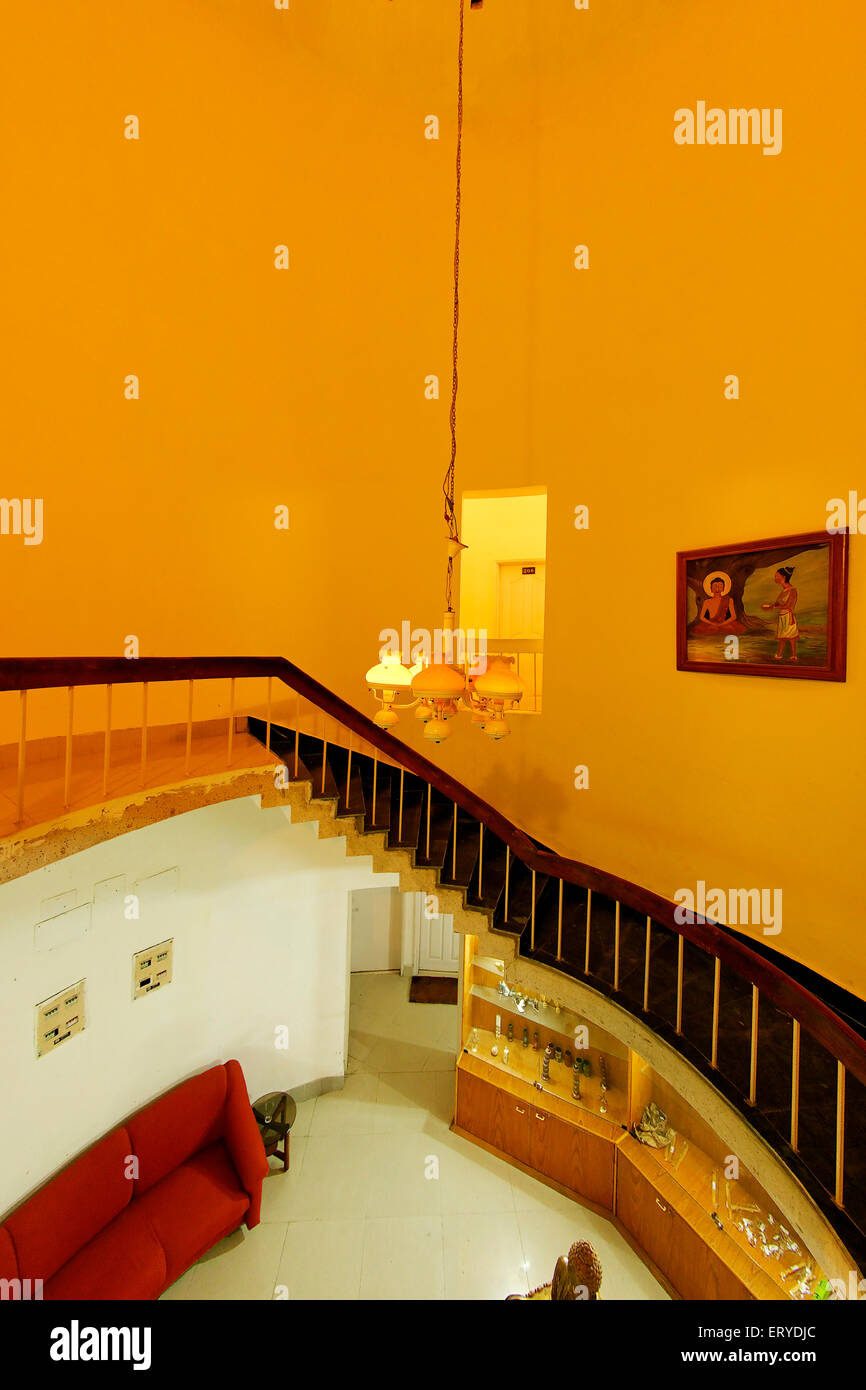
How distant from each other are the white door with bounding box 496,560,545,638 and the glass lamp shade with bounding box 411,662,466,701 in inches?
166

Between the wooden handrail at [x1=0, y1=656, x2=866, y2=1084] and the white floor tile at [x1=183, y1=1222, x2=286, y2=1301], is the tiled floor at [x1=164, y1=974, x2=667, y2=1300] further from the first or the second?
the wooden handrail at [x1=0, y1=656, x2=866, y2=1084]

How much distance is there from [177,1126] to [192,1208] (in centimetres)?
52

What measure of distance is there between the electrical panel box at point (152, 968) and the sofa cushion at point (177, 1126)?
2.68 feet

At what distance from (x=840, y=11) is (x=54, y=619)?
6102mm

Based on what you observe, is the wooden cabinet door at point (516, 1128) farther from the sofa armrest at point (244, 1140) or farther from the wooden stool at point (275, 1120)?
the sofa armrest at point (244, 1140)

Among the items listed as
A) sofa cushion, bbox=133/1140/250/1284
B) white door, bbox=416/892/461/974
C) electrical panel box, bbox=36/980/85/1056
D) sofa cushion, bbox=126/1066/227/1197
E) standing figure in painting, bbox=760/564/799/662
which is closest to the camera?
standing figure in painting, bbox=760/564/799/662

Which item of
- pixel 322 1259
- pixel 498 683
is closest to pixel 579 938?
pixel 498 683

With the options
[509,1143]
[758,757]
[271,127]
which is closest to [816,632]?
[758,757]

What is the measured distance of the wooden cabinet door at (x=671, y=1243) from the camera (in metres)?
3.38

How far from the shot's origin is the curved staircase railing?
7.75 feet

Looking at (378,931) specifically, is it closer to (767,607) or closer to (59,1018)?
(59,1018)

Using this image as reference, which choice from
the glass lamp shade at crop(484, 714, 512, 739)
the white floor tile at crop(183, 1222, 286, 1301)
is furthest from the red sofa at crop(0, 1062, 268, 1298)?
the glass lamp shade at crop(484, 714, 512, 739)

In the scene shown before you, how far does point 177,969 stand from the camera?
445cm

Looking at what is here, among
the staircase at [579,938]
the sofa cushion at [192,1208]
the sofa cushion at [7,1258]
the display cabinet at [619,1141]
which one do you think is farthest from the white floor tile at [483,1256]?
the sofa cushion at [7,1258]
